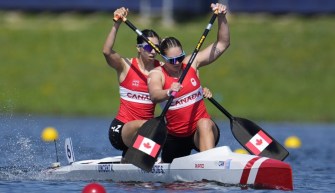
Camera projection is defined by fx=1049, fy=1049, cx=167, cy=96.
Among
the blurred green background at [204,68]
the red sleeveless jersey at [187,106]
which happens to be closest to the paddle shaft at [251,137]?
the red sleeveless jersey at [187,106]

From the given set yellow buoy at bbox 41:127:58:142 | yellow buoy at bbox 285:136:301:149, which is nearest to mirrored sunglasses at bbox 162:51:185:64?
yellow buoy at bbox 41:127:58:142

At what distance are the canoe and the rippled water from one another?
0.13 m

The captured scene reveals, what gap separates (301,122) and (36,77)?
9547mm

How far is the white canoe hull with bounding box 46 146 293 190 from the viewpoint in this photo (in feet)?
44.6

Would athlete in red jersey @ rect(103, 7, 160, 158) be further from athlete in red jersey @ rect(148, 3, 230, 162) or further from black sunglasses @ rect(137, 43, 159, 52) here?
athlete in red jersey @ rect(148, 3, 230, 162)

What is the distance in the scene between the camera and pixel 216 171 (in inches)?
547

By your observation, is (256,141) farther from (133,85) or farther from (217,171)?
(133,85)

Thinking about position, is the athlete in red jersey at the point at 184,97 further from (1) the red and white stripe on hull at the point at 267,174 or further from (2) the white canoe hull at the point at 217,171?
(1) the red and white stripe on hull at the point at 267,174

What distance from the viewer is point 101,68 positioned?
34375 mm

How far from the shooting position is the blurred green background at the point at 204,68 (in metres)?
30.8

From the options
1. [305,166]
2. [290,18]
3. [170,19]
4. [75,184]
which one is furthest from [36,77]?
[75,184]

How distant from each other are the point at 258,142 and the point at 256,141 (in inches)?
1.3

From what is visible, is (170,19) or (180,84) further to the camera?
(170,19)

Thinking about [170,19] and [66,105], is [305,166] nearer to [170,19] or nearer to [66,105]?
[66,105]
